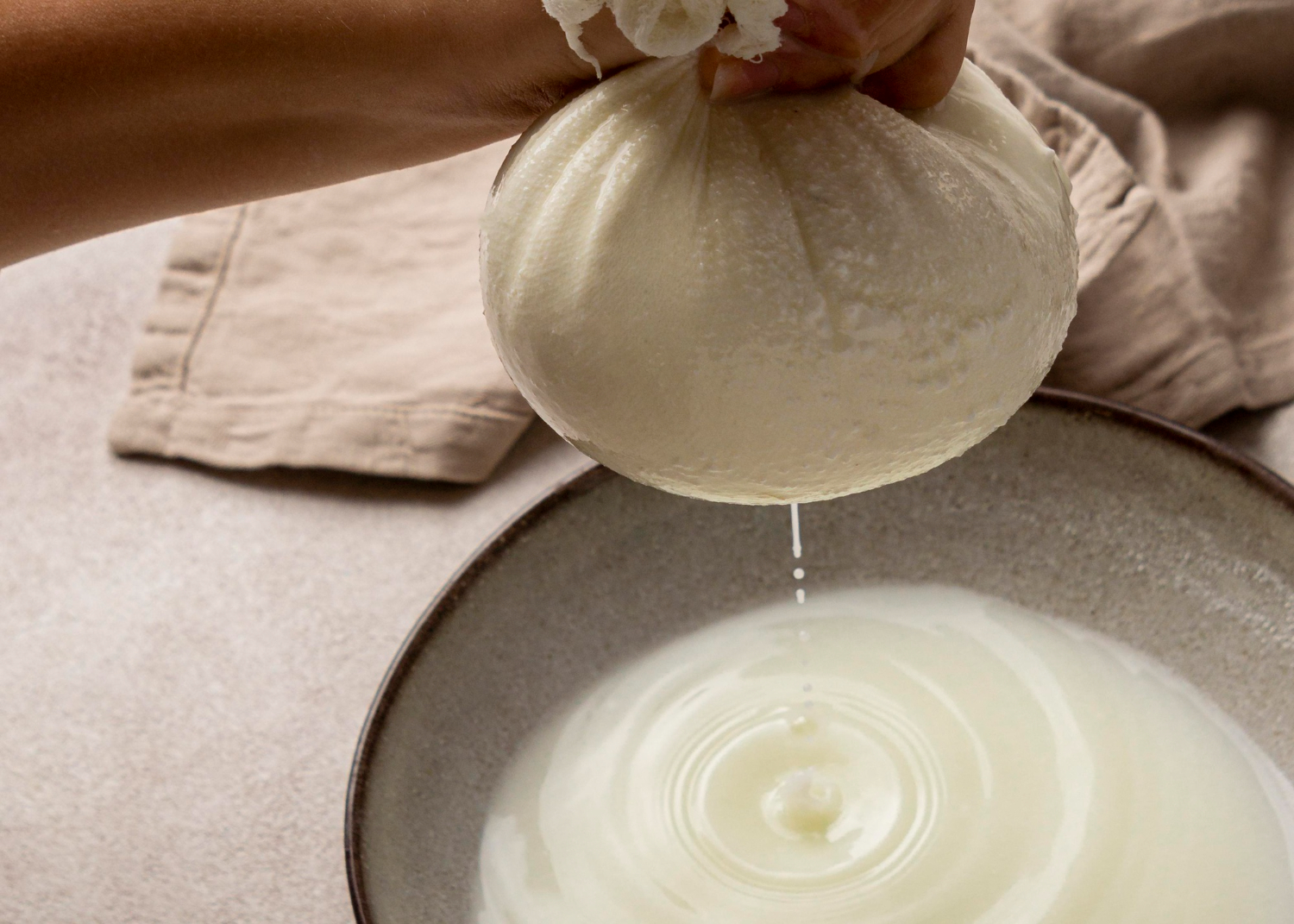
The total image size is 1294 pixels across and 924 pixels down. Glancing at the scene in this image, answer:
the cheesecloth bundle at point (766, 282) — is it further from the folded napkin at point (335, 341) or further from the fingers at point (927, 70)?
the folded napkin at point (335, 341)

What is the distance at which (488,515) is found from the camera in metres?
1.07

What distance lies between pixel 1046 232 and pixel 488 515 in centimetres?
58

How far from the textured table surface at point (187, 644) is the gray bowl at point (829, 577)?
11 cm

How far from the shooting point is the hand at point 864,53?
53 cm

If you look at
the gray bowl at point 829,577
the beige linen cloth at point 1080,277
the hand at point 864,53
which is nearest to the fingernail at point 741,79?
the hand at point 864,53

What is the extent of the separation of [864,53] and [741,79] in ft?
0.19

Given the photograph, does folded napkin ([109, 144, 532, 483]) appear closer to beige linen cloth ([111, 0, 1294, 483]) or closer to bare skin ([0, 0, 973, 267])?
beige linen cloth ([111, 0, 1294, 483])

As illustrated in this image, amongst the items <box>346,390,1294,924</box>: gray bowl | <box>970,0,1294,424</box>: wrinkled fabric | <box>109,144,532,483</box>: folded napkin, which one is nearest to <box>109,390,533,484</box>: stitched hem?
<box>109,144,532,483</box>: folded napkin

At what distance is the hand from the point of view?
0.53 meters

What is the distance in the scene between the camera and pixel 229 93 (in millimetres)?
736

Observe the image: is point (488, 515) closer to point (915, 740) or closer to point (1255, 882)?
point (915, 740)

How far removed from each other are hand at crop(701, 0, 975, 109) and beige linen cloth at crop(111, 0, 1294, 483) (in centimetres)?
46

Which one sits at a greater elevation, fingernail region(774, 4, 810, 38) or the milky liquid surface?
fingernail region(774, 4, 810, 38)

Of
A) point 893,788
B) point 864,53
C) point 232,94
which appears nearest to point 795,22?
point 864,53
